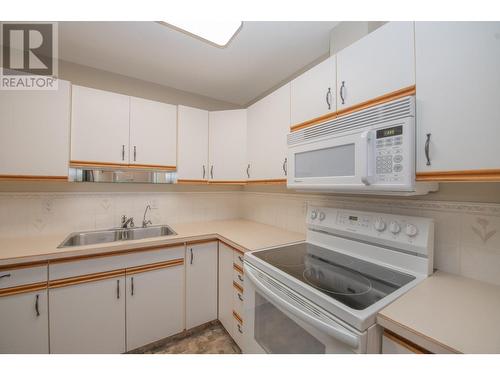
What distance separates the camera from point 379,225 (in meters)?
1.16

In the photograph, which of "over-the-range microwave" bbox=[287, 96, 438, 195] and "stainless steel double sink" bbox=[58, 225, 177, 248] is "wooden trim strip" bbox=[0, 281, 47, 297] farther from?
"over-the-range microwave" bbox=[287, 96, 438, 195]

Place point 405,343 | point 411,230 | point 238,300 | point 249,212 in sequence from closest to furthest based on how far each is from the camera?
point 405,343, point 411,230, point 238,300, point 249,212

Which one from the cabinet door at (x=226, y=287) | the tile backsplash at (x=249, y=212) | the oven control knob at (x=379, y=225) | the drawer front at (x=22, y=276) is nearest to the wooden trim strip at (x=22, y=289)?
the drawer front at (x=22, y=276)

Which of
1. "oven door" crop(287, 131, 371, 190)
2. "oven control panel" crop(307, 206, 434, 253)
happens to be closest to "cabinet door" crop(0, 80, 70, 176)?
"oven door" crop(287, 131, 371, 190)

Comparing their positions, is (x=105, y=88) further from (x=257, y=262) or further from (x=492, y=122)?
(x=492, y=122)

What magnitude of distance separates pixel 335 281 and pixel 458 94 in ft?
2.94

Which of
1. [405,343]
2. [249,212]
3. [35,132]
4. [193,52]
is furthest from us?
[249,212]

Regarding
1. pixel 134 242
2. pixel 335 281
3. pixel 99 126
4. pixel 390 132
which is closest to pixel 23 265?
pixel 134 242

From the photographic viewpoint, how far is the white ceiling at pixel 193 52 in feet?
4.84

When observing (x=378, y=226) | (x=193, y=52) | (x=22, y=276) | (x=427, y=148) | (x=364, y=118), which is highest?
(x=193, y=52)

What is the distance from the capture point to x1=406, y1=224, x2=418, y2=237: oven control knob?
1027mm

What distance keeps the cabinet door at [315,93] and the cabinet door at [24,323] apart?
6.56 ft

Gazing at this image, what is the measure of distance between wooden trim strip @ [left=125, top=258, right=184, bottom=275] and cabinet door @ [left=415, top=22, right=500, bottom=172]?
167 cm

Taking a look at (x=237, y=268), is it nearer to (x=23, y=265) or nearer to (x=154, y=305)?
(x=154, y=305)
